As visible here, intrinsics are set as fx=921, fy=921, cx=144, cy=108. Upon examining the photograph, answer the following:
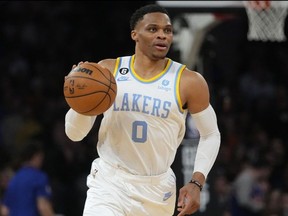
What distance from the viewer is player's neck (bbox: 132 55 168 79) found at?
6.58 m

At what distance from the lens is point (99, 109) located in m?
6.21

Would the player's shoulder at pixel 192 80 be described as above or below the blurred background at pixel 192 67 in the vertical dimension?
above

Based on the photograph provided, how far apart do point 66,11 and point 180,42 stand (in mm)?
6653

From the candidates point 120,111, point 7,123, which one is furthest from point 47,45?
point 120,111

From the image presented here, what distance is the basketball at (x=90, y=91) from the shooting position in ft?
20.4

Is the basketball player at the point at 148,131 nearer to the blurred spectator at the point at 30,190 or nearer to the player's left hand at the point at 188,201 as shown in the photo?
the player's left hand at the point at 188,201

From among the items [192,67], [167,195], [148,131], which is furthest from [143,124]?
[192,67]

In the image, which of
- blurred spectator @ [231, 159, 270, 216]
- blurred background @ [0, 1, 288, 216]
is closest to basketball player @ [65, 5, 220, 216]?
blurred background @ [0, 1, 288, 216]

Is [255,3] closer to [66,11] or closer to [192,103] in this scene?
[192,103]

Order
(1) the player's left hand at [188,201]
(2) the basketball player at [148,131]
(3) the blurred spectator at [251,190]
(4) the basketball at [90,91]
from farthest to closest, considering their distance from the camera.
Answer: (3) the blurred spectator at [251,190]
(2) the basketball player at [148,131]
(4) the basketball at [90,91]
(1) the player's left hand at [188,201]

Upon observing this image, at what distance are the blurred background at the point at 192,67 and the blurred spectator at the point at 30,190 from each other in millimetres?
1579

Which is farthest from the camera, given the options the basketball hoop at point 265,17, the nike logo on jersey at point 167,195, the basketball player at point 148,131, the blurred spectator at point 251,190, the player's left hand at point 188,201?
the blurred spectator at point 251,190

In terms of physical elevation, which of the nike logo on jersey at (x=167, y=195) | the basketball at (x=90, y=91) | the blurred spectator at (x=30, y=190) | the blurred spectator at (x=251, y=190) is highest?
the basketball at (x=90, y=91)

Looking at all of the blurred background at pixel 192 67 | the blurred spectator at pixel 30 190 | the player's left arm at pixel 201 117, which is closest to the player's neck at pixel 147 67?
the player's left arm at pixel 201 117
